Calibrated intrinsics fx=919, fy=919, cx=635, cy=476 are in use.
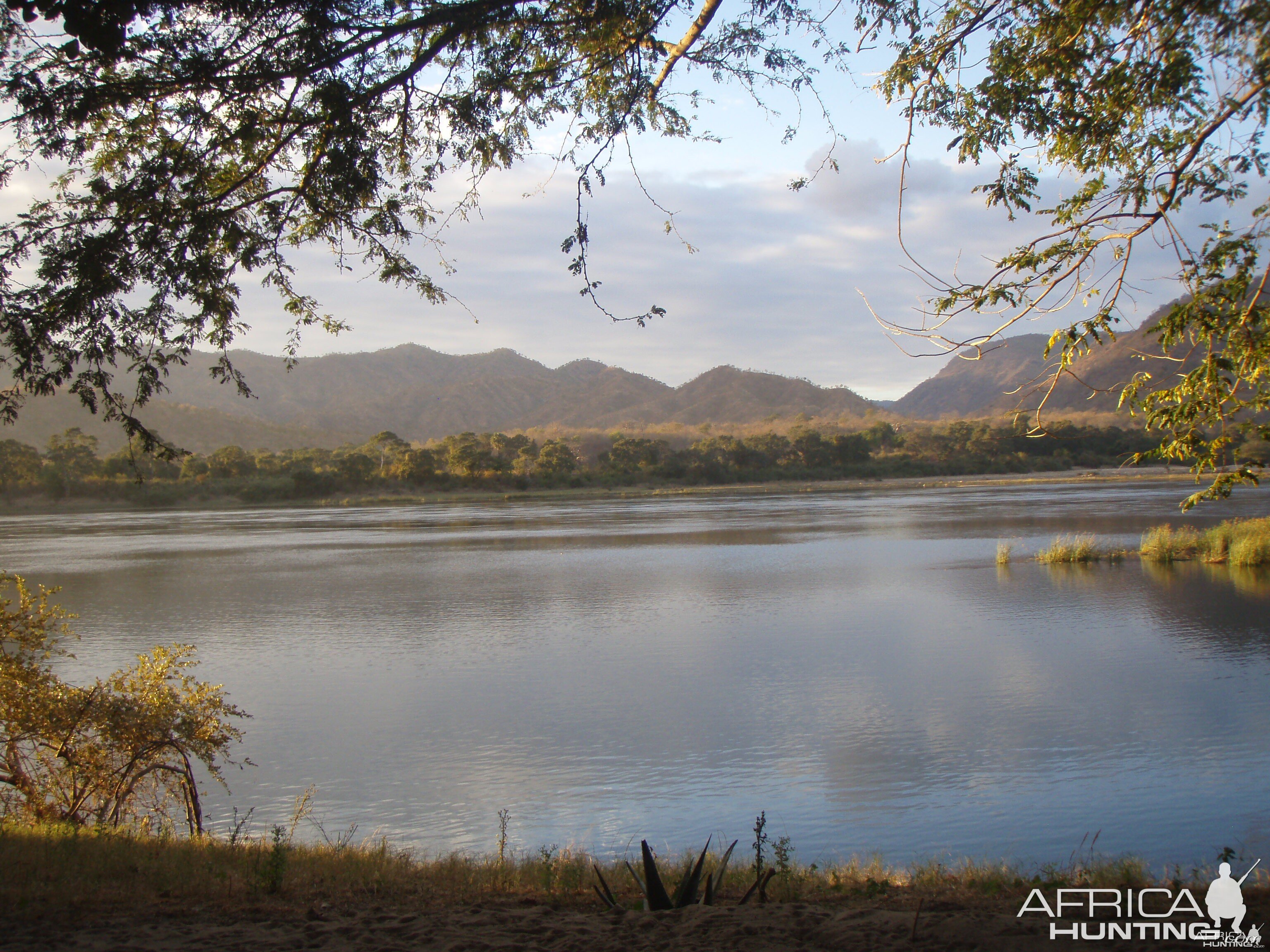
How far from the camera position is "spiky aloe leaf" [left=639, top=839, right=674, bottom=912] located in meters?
4.39

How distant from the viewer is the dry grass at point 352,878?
476cm

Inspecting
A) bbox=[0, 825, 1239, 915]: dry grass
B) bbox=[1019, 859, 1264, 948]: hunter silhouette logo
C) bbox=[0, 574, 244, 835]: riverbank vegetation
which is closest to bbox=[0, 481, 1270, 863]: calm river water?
bbox=[0, 825, 1239, 915]: dry grass

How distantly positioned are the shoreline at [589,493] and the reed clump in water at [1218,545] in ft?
129

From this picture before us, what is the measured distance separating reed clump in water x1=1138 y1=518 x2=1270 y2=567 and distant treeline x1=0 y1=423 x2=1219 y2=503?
162ft

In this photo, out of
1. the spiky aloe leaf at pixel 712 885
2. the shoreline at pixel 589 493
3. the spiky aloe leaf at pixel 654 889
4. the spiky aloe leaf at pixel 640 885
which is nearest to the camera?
the spiky aloe leaf at pixel 654 889

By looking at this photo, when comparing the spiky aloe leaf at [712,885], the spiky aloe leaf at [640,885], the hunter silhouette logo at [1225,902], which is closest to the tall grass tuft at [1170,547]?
the hunter silhouette logo at [1225,902]

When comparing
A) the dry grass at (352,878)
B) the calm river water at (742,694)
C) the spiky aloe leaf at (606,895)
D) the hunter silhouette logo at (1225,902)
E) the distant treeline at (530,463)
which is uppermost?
the distant treeline at (530,463)

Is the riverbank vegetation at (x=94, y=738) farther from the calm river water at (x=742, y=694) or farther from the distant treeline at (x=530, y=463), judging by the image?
the distant treeline at (x=530, y=463)

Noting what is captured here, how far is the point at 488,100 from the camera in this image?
23.6 feet

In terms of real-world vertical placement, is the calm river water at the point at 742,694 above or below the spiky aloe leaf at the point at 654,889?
below

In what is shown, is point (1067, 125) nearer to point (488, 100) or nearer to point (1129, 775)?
point (488, 100)

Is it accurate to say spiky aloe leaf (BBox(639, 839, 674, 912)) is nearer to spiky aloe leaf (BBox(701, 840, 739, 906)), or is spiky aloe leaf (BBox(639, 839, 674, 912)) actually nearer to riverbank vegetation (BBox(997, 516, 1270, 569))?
spiky aloe leaf (BBox(701, 840, 739, 906))

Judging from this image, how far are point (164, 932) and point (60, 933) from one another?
1.47 feet

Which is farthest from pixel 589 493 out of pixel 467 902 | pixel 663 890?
pixel 663 890
